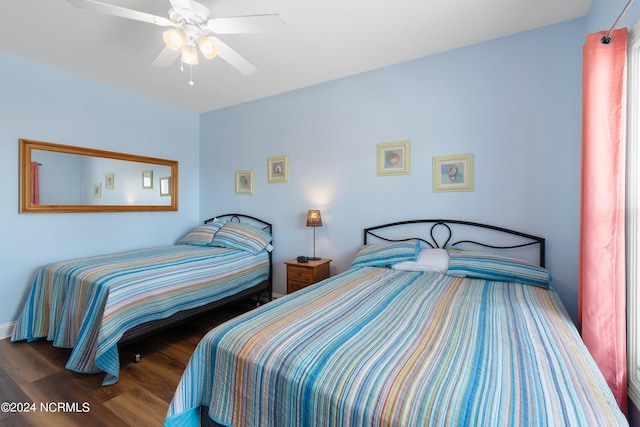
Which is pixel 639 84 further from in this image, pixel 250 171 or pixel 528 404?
pixel 250 171

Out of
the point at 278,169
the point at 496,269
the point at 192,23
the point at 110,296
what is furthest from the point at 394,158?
the point at 110,296

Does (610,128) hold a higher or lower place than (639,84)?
lower

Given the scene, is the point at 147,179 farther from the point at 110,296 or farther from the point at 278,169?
the point at 110,296

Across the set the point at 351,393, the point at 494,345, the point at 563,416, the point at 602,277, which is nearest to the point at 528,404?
the point at 563,416

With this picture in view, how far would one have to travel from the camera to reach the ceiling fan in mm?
1594

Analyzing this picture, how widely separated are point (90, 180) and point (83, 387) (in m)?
2.20

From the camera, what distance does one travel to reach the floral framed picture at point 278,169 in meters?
3.54

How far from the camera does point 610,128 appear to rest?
4.57 feet

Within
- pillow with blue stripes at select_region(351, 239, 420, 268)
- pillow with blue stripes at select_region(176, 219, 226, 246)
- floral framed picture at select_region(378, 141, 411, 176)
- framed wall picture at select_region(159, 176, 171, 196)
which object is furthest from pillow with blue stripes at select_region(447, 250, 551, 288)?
framed wall picture at select_region(159, 176, 171, 196)

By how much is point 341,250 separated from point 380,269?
31.2 inches

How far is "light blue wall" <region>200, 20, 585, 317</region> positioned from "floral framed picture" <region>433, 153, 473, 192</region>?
0.06 m

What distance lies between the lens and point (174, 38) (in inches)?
69.7

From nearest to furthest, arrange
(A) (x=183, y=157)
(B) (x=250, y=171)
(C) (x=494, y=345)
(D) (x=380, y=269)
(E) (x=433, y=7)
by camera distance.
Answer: (C) (x=494, y=345) → (E) (x=433, y=7) → (D) (x=380, y=269) → (B) (x=250, y=171) → (A) (x=183, y=157)

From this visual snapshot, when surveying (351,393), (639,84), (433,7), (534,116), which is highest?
(433,7)
